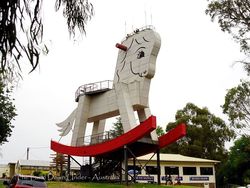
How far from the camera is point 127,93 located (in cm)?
2823

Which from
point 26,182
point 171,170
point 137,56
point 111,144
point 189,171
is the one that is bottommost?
point 26,182

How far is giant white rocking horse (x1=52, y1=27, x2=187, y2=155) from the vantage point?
90.4 feet

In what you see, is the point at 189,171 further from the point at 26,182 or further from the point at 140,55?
the point at 26,182

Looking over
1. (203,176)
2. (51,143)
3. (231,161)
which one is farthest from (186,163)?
(51,143)

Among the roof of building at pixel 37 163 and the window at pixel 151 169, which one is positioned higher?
the roof of building at pixel 37 163

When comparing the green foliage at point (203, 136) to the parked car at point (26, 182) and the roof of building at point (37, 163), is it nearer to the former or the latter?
the roof of building at point (37, 163)

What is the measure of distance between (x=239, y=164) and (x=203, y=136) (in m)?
11.4

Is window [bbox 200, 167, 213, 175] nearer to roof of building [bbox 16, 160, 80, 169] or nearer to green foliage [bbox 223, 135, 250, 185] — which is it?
green foliage [bbox 223, 135, 250, 185]

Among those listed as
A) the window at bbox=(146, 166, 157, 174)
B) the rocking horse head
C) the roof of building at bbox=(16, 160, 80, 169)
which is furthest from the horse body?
the roof of building at bbox=(16, 160, 80, 169)

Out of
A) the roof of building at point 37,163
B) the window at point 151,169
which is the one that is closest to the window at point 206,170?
the window at point 151,169

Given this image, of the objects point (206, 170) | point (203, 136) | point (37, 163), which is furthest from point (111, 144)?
point (203, 136)

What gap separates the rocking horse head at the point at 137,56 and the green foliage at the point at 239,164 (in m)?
23.0

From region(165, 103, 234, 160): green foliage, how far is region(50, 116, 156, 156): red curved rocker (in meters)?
30.9

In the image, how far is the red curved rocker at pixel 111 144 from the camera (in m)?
24.9
